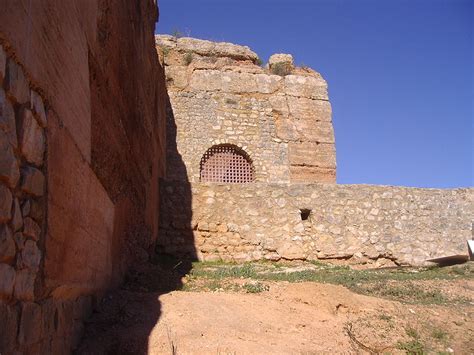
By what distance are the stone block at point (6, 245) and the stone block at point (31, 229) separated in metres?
0.17

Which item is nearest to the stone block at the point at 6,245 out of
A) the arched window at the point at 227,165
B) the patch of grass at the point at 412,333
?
the patch of grass at the point at 412,333

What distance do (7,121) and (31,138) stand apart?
27cm

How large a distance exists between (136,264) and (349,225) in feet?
18.2

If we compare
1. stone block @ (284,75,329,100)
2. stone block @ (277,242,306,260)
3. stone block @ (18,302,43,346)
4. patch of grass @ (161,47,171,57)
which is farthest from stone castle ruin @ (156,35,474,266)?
A: stone block @ (18,302,43,346)

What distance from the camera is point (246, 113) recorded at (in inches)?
619

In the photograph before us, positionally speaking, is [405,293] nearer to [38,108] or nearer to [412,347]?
[412,347]

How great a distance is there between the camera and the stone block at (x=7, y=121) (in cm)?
185

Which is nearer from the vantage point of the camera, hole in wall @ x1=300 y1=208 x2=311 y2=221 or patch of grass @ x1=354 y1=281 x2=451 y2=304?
patch of grass @ x1=354 y1=281 x2=451 y2=304

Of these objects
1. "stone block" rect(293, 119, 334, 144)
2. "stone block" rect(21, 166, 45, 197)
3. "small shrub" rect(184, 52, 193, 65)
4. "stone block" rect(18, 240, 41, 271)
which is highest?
"small shrub" rect(184, 52, 193, 65)

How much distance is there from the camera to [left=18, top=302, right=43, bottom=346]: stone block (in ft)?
6.81

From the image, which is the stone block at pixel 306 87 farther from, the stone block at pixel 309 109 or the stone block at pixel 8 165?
the stone block at pixel 8 165

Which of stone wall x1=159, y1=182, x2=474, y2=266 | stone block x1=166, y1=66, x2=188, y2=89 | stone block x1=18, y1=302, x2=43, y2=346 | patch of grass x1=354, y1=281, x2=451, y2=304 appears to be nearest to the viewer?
stone block x1=18, y1=302, x2=43, y2=346

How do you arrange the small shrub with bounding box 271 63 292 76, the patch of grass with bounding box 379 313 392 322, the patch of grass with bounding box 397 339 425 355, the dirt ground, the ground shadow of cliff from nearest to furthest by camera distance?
the ground shadow of cliff → the dirt ground → the patch of grass with bounding box 397 339 425 355 → the patch of grass with bounding box 379 313 392 322 → the small shrub with bounding box 271 63 292 76

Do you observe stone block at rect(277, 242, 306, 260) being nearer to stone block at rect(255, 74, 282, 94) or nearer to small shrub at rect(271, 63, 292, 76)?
stone block at rect(255, 74, 282, 94)
